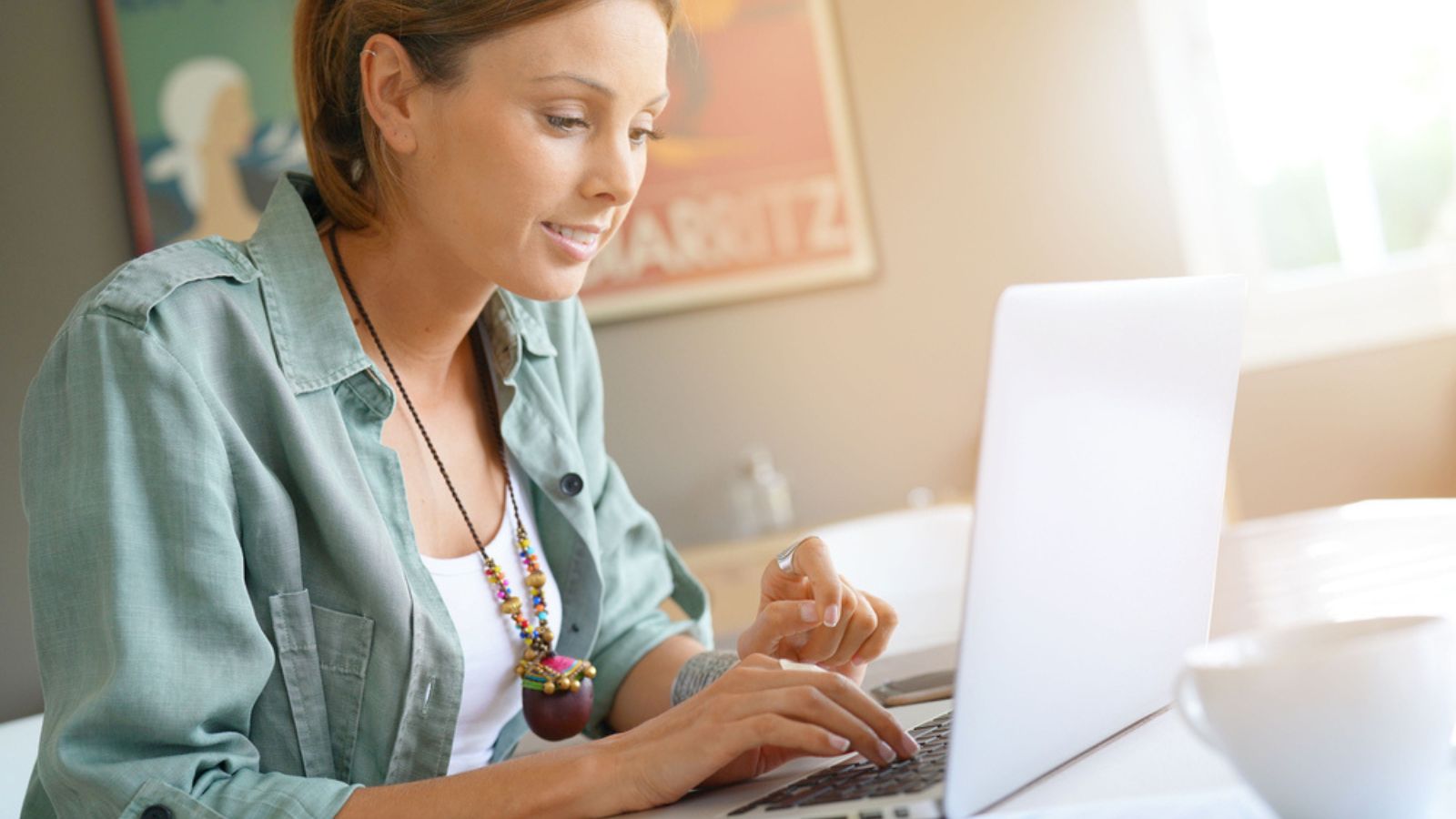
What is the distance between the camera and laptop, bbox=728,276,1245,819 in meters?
0.62

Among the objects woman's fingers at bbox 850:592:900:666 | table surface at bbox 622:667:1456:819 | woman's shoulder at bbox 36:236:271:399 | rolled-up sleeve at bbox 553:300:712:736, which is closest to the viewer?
table surface at bbox 622:667:1456:819

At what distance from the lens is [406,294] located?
4.31 feet

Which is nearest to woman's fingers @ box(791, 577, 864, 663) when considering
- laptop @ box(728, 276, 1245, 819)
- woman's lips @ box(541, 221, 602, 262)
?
laptop @ box(728, 276, 1245, 819)

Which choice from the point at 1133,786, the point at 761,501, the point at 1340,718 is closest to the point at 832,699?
the point at 1133,786

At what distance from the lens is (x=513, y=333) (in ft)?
4.64

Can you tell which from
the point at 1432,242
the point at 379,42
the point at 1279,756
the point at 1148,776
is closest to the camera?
the point at 1279,756

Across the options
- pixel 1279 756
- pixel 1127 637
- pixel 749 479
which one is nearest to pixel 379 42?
pixel 1127 637

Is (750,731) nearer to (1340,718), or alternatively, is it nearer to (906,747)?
(906,747)

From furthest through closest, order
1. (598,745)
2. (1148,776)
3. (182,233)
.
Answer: (182,233) → (598,745) → (1148,776)

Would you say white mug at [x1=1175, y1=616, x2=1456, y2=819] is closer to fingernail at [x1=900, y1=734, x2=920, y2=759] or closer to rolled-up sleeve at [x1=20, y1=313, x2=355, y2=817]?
fingernail at [x1=900, y1=734, x2=920, y2=759]

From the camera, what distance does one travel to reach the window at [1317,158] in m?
3.54

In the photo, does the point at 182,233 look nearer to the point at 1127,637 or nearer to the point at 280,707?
the point at 280,707

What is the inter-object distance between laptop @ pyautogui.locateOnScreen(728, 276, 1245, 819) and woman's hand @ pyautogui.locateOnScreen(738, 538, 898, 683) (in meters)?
0.16

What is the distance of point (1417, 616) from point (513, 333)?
1.01 metres
